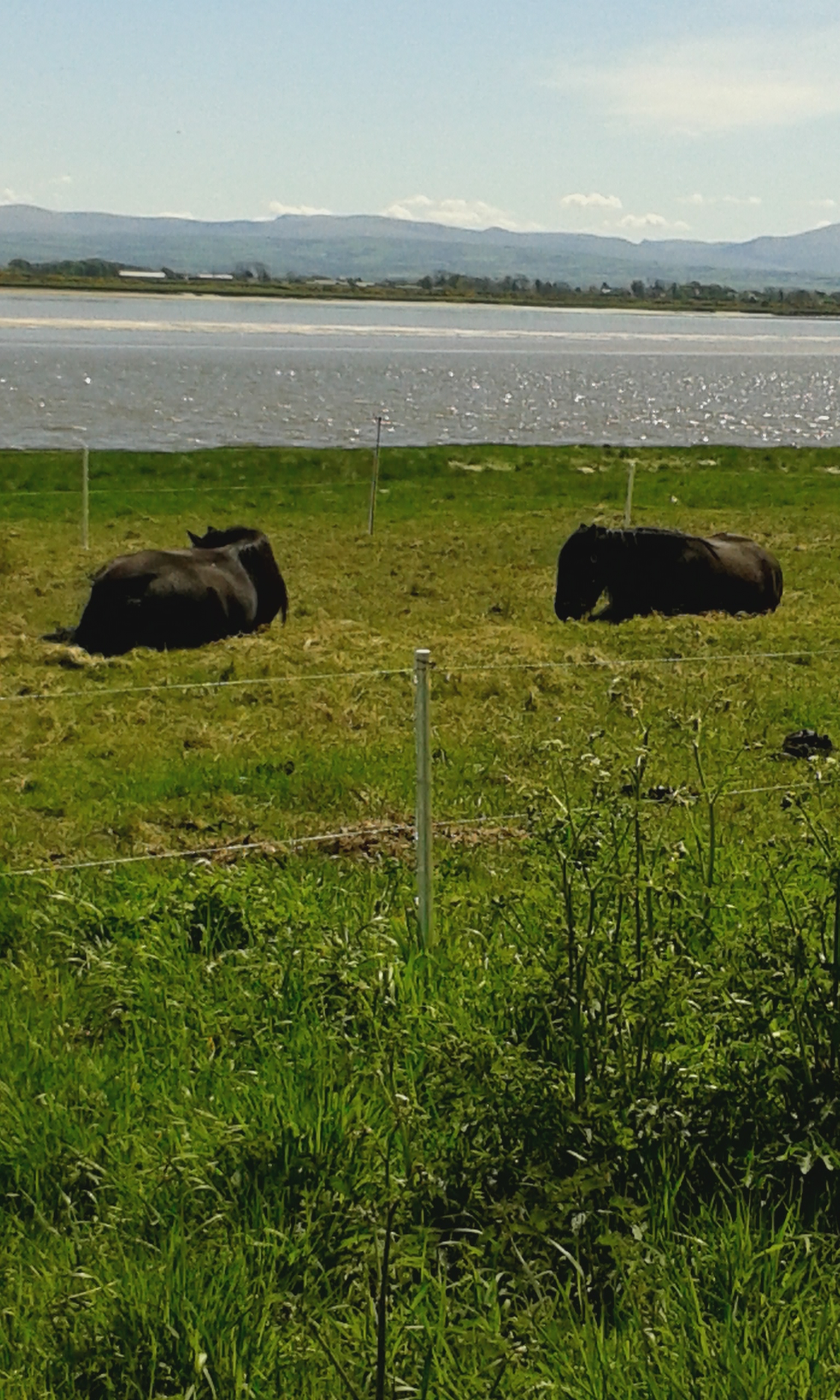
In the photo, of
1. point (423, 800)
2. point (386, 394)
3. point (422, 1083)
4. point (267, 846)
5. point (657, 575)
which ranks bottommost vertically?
point (267, 846)

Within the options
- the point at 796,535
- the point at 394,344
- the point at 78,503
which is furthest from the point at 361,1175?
the point at 394,344

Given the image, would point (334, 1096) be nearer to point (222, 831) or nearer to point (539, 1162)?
point (539, 1162)

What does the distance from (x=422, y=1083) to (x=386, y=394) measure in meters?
69.8

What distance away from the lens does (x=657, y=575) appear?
17453mm

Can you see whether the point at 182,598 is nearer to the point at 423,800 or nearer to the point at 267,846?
the point at 267,846

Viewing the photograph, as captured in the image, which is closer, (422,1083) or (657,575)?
(422,1083)

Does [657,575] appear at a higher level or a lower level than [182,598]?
higher

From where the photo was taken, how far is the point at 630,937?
17.5 ft

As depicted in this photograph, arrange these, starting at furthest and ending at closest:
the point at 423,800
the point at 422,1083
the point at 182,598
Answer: the point at 182,598, the point at 423,800, the point at 422,1083

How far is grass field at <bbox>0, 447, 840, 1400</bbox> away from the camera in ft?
12.8

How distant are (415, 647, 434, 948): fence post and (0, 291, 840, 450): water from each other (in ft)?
121

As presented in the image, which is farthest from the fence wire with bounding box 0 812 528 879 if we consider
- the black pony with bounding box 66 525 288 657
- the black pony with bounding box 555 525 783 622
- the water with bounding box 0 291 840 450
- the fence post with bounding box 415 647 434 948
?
the water with bounding box 0 291 840 450

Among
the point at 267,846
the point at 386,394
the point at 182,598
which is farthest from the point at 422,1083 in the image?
the point at 386,394

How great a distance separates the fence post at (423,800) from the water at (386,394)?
3691 cm
